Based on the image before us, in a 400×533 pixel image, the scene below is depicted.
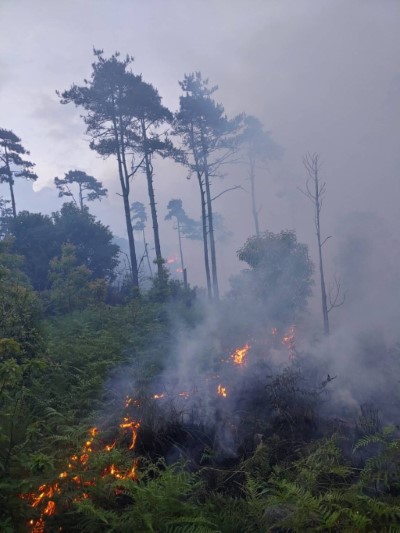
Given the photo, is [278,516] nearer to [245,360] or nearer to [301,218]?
[245,360]

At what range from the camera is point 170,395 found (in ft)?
30.2

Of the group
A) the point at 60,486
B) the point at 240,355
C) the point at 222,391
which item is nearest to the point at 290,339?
the point at 240,355

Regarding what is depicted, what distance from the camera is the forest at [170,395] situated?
4359 millimetres

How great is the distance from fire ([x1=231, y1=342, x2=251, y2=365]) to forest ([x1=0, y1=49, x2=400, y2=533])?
96 millimetres

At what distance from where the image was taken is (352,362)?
44.4 ft

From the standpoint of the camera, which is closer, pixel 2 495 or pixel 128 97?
pixel 2 495

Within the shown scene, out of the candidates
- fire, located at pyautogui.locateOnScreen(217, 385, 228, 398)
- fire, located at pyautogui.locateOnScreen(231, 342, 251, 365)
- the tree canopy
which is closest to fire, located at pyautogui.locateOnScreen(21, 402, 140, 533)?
fire, located at pyautogui.locateOnScreen(217, 385, 228, 398)

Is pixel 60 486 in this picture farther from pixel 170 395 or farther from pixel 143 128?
→ pixel 143 128

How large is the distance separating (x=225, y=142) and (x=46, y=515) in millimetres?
26013

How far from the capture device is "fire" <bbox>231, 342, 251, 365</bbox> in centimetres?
1127

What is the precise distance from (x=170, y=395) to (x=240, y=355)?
3.25 meters

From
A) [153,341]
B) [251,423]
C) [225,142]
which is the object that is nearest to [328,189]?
[225,142]

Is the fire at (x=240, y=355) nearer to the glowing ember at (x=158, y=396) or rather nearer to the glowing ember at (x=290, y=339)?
the glowing ember at (x=290, y=339)

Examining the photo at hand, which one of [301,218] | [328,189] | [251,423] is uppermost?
[328,189]
